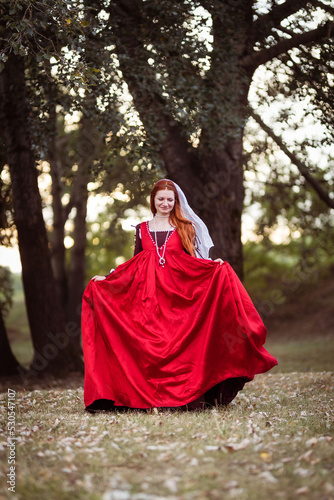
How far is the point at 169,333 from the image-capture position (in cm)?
561

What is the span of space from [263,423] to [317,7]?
6596 millimetres

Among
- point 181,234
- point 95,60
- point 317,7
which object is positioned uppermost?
point 317,7

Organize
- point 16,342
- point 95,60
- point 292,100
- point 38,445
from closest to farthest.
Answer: point 38,445, point 95,60, point 292,100, point 16,342

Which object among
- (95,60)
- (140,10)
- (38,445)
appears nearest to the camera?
(38,445)

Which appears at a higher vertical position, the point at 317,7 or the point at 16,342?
the point at 317,7

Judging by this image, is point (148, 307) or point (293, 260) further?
A: point (293, 260)

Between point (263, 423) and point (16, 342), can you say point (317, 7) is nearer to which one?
point (263, 423)

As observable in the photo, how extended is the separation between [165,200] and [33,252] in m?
4.30

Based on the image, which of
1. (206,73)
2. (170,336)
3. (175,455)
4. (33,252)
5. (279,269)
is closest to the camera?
(175,455)

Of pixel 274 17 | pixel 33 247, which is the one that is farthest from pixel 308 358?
pixel 274 17

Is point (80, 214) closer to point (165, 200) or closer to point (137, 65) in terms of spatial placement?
point (137, 65)

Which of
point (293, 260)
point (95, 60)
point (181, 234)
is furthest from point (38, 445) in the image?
point (293, 260)

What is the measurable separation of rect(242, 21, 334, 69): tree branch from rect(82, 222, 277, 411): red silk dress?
4.55m

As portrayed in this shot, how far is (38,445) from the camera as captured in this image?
4.12 m
